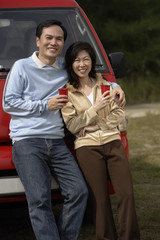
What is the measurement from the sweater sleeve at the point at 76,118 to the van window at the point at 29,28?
2.88 feet

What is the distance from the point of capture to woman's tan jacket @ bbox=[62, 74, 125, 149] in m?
3.97

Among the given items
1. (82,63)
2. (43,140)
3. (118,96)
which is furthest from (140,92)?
(43,140)

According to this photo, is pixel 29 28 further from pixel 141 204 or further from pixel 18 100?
pixel 141 204

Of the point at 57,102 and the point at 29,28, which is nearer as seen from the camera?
the point at 57,102

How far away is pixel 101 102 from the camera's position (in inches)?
154

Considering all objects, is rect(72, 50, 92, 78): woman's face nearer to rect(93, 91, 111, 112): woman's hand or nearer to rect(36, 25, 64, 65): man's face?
rect(36, 25, 64, 65): man's face

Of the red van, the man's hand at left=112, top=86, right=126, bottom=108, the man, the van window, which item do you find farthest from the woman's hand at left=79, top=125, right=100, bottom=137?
the van window

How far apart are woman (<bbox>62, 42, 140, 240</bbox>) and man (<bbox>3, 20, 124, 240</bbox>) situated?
12cm

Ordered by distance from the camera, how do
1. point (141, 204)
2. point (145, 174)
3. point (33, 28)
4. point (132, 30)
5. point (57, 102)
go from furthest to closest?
1. point (132, 30)
2. point (145, 174)
3. point (141, 204)
4. point (33, 28)
5. point (57, 102)

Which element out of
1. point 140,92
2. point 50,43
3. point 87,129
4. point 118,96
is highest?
point 50,43

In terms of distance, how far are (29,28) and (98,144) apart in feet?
5.08

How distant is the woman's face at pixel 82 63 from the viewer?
13.4ft

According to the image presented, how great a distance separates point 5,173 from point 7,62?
1.09m

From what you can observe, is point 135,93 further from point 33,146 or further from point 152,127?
point 33,146
